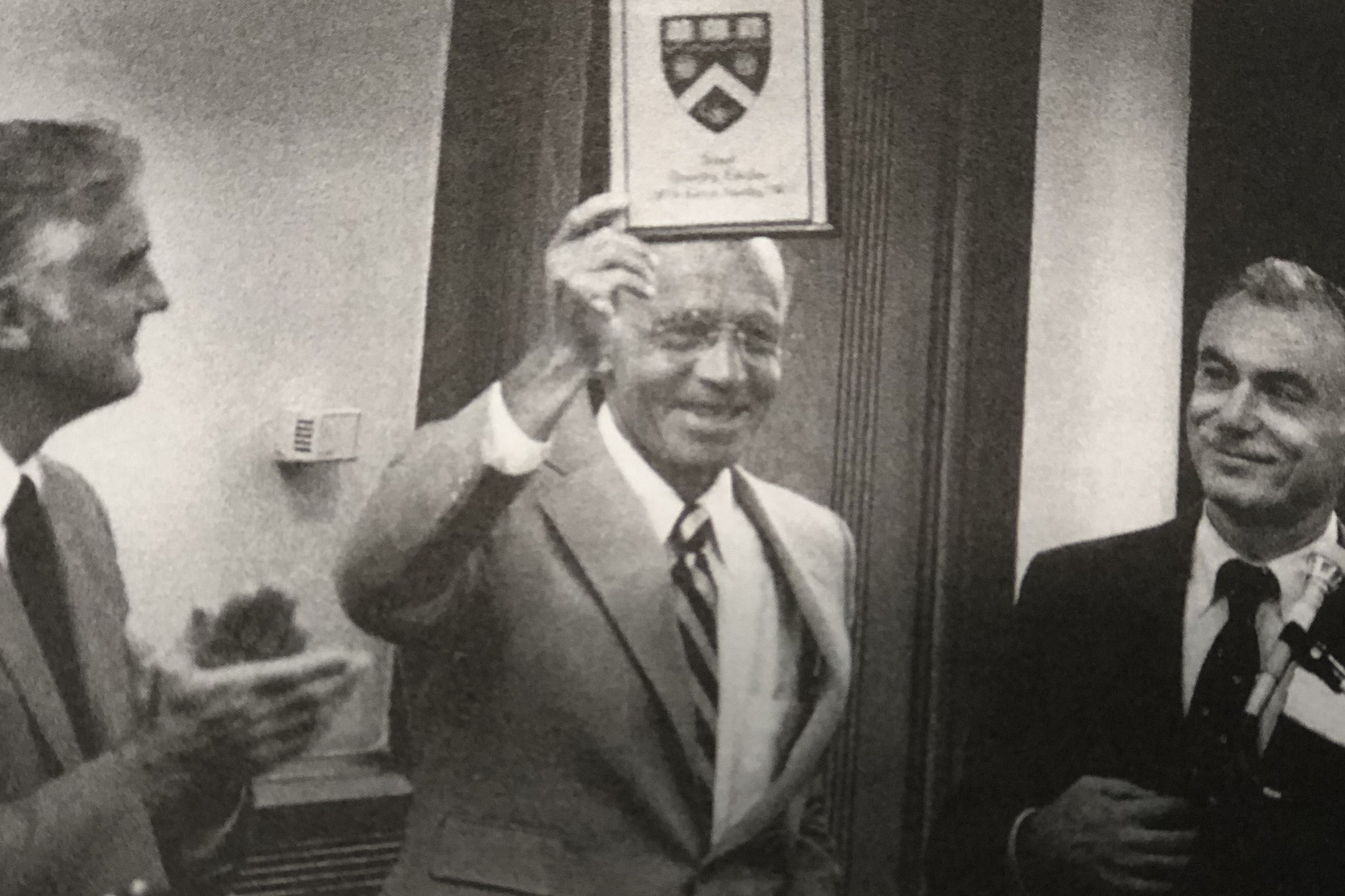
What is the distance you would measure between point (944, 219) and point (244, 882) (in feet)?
5.25

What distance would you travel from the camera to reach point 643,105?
7.53 ft

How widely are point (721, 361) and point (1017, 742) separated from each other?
82 cm

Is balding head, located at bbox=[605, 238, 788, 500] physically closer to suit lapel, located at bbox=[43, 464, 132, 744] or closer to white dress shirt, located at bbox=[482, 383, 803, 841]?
white dress shirt, located at bbox=[482, 383, 803, 841]

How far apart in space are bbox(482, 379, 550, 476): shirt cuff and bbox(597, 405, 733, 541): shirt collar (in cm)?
11

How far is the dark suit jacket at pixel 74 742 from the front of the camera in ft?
7.11

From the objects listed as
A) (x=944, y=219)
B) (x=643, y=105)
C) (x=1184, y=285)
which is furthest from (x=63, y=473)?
(x=1184, y=285)

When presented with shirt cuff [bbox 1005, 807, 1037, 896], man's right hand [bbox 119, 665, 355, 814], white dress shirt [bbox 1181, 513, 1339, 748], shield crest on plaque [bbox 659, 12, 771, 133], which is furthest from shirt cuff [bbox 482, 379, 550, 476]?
white dress shirt [bbox 1181, 513, 1339, 748]

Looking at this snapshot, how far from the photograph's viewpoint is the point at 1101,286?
235 cm

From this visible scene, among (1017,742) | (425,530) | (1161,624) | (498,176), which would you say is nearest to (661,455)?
(425,530)

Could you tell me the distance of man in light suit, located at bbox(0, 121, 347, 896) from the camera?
2.18 meters

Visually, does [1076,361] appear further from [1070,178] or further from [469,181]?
[469,181]

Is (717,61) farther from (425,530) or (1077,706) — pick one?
(1077,706)

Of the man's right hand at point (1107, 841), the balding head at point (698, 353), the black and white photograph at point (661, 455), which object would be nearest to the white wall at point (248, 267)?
the black and white photograph at point (661, 455)

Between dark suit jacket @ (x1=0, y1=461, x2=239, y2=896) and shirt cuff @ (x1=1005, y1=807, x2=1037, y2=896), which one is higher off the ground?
dark suit jacket @ (x1=0, y1=461, x2=239, y2=896)
